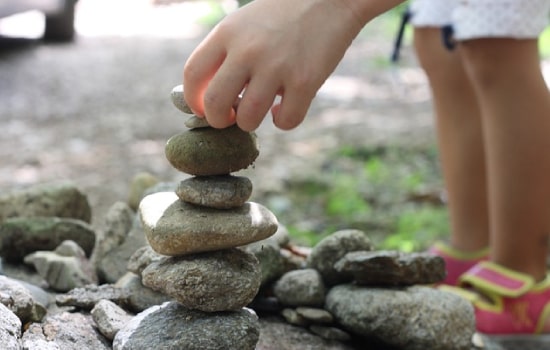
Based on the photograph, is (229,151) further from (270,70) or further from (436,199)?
(436,199)

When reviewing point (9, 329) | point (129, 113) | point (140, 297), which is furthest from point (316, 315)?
point (129, 113)

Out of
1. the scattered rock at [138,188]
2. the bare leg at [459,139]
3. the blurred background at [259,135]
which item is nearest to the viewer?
the scattered rock at [138,188]

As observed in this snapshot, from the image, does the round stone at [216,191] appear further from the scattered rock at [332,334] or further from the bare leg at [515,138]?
the bare leg at [515,138]

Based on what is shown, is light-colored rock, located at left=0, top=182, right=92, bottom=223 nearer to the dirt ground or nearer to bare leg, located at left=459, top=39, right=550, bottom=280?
the dirt ground

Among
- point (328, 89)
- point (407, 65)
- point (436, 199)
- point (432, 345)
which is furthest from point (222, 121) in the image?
point (407, 65)

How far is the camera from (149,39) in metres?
8.39

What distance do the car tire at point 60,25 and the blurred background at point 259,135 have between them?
1 cm

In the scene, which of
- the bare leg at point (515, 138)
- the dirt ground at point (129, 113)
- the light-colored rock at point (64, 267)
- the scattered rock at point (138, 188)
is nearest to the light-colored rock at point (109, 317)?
the light-colored rock at point (64, 267)

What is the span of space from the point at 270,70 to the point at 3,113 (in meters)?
4.27

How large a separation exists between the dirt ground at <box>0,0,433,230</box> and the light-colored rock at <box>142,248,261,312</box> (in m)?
1.98

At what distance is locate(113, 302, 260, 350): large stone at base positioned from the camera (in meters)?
1.59

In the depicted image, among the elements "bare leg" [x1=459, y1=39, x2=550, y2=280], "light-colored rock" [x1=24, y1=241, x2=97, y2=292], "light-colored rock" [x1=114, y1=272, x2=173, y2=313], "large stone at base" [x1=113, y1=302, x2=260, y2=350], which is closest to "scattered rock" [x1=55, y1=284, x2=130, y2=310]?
"light-colored rock" [x1=114, y1=272, x2=173, y2=313]

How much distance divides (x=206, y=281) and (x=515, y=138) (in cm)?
119

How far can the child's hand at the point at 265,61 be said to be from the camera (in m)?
1.40
